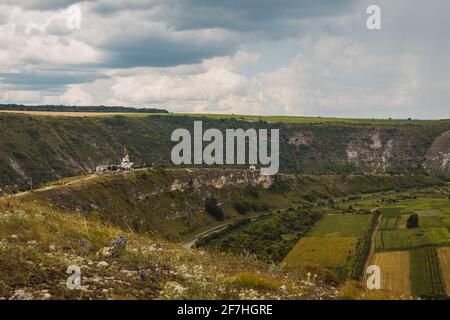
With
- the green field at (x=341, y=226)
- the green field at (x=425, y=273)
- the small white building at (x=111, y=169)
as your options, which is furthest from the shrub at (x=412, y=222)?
the small white building at (x=111, y=169)

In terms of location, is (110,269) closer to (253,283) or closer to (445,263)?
(253,283)

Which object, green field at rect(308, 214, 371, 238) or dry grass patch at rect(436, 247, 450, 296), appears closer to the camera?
dry grass patch at rect(436, 247, 450, 296)

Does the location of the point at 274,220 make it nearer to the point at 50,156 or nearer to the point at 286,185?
the point at 286,185

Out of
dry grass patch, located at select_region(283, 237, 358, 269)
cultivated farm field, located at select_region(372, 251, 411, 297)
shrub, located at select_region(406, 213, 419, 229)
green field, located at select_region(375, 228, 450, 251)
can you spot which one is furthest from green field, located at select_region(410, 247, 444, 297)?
shrub, located at select_region(406, 213, 419, 229)

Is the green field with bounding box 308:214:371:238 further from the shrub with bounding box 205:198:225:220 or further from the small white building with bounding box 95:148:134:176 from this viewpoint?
the small white building with bounding box 95:148:134:176

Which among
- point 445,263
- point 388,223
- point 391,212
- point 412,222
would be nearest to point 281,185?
point 391,212
